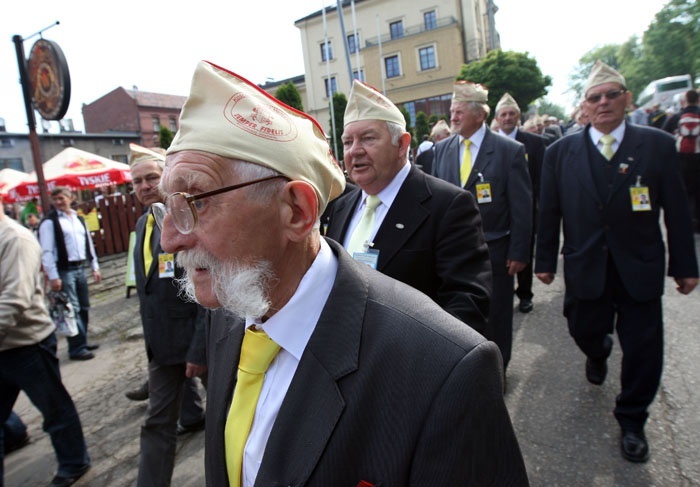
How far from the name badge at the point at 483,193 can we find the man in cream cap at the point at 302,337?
2.41 meters

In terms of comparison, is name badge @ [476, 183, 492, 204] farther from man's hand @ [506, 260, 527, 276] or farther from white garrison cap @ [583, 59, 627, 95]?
white garrison cap @ [583, 59, 627, 95]

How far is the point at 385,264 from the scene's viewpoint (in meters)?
2.21

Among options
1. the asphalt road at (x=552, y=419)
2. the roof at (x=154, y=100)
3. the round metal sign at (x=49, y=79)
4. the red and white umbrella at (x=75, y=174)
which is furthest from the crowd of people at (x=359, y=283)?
the roof at (x=154, y=100)

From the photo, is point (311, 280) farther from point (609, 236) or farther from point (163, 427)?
point (609, 236)

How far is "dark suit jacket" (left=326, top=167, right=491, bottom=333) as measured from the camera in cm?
216

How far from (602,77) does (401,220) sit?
182cm

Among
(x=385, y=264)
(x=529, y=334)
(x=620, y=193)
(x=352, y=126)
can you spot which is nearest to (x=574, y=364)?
(x=529, y=334)

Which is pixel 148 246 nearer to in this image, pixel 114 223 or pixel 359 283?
pixel 359 283

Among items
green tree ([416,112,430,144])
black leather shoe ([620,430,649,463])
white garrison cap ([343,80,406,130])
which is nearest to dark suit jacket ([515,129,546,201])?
black leather shoe ([620,430,649,463])

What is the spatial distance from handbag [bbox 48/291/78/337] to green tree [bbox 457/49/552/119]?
30.1 meters

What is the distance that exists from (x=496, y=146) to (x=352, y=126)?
5.30 ft

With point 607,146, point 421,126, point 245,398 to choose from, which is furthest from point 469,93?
point 421,126

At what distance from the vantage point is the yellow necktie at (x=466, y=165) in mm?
3719

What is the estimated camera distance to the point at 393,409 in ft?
3.33
